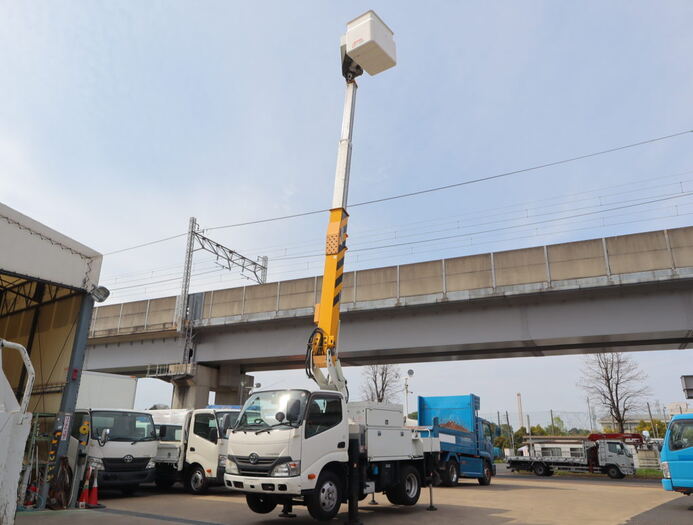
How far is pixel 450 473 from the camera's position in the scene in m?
16.8

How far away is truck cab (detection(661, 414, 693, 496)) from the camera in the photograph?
430 inches

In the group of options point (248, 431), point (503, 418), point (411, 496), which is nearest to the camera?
point (248, 431)

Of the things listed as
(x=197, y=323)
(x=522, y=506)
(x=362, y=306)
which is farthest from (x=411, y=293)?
(x=197, y=323)

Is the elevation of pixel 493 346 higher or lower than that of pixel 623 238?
lower

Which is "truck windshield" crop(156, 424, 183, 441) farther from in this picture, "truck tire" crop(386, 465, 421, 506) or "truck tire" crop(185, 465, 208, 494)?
"truck tire" crop(386, 465, 421, 506)

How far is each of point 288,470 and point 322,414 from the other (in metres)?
1.11

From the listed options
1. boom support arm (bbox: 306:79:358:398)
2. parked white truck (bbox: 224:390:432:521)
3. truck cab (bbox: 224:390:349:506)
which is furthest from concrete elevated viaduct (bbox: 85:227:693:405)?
truck cab (bbox: 224:390:349:506)

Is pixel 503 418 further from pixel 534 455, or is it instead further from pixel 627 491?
pixel 627 491

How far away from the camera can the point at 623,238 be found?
1695cm

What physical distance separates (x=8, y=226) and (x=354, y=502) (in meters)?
7.77

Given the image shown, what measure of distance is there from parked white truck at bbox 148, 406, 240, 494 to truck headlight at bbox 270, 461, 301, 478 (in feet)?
14.2

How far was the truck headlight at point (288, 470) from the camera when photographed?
7.94 m

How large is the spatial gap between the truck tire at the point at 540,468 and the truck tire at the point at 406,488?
17.6 meters

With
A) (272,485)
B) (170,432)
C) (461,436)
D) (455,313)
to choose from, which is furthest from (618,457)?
(272,485)
